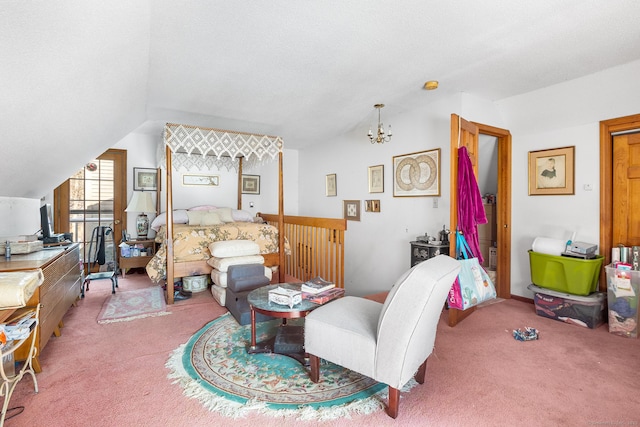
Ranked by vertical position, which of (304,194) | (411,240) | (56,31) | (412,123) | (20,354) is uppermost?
(412,123)

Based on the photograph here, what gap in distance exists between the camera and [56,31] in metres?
1.53

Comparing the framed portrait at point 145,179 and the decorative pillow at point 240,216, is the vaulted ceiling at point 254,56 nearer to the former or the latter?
the framed portrait at point 145,179

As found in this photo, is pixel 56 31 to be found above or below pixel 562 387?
above

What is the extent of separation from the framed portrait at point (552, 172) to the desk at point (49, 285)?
4.62m

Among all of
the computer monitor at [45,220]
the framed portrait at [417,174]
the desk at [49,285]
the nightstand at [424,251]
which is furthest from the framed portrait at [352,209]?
the computer monitor at [45,220]

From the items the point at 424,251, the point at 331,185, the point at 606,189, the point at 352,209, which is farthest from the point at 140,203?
the point at 606,189

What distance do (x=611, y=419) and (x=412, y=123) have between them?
3288 millimetres

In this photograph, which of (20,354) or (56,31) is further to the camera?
(20,354)

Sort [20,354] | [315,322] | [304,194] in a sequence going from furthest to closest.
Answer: [304,194] < [20,354] < [315,322]

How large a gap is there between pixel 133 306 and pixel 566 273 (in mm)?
4462

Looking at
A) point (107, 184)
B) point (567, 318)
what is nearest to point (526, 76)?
point (567, 318)

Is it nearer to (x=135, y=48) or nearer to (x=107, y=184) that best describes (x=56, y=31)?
(x=135, y=48)

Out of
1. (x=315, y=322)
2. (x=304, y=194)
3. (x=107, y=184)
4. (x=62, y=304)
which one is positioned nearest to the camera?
(x=315, y=322)

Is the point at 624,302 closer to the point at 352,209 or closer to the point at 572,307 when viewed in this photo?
the point at 572,307
